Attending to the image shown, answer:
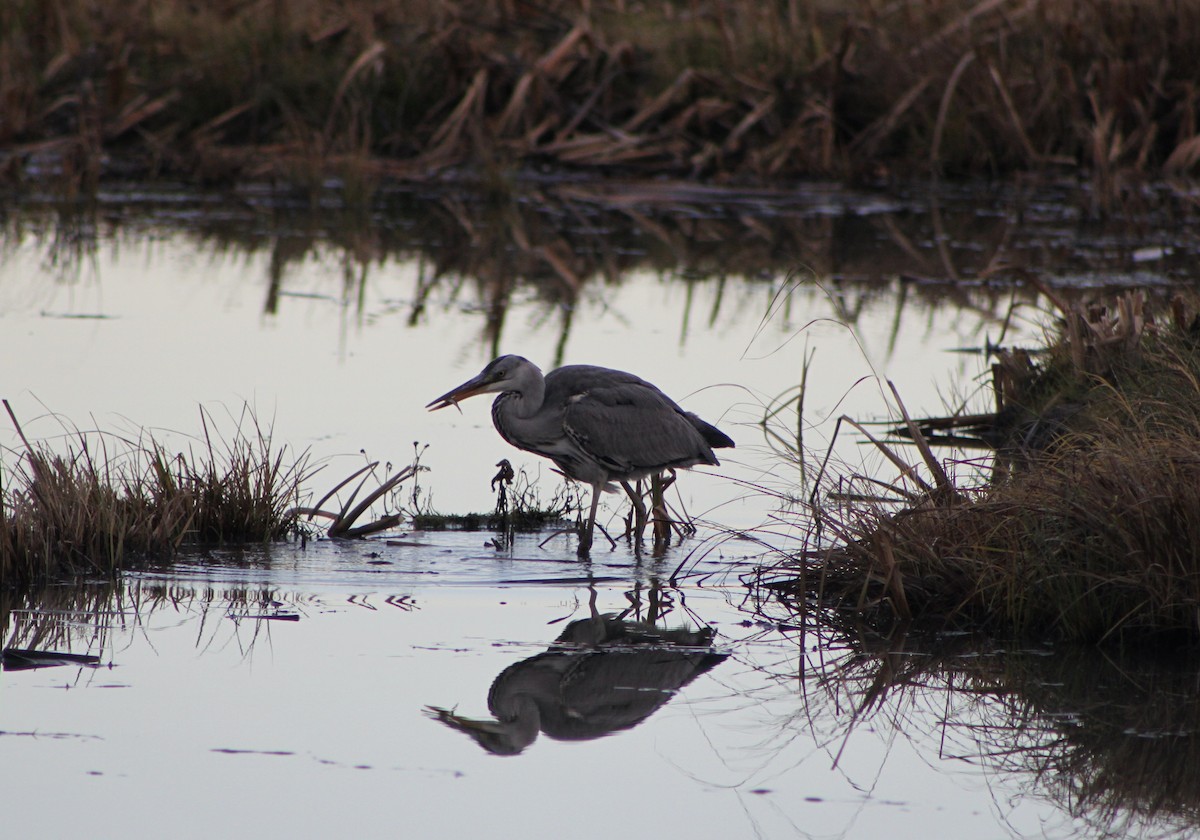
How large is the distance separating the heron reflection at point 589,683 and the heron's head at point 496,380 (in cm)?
162

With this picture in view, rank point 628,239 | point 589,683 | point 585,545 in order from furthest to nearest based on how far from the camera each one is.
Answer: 1. point 628,239
2. point 585,545
3. point 589,683

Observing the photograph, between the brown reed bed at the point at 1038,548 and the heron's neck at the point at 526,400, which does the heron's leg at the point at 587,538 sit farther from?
the brown reed bed at the point at 1038,548

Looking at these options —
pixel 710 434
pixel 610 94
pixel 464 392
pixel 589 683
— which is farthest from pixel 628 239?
pixel 589 683

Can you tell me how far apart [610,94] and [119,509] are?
36.7 feet

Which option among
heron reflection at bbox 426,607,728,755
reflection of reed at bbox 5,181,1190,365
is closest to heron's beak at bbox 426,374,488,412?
heron reflection at bbox 426,607,728,755

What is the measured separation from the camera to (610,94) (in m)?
16.7

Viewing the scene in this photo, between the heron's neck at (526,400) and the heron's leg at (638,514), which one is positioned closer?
the heron's leg at (638,514)

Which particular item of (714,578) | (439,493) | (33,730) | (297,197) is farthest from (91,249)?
(33,730)

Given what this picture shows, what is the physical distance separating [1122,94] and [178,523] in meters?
11.8

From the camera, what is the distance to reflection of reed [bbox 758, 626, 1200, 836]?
174 inches

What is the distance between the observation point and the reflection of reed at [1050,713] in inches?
174

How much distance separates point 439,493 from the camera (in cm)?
759

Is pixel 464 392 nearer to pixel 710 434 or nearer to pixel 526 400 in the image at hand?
pixel 526 400

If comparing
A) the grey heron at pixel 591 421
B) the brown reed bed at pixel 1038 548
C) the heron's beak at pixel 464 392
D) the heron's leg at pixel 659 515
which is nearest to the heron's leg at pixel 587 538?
the grey heron at pixel 591 421
